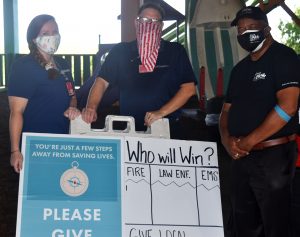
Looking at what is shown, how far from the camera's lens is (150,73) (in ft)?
11.2

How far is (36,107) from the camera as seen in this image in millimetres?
3268

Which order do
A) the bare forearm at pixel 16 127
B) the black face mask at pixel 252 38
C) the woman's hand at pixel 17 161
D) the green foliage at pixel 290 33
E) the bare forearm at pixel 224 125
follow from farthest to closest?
1. the green foliage at pixel 290 33
2. the bare forearm at pixel 224 125
3. the black face mask at pixel 252 38
4. the bare forearm at pixel 16 127
5. the woman's hand at pixel 17 161

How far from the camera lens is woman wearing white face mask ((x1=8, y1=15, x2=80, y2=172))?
3.19 m

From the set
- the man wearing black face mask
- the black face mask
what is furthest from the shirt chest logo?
the black face mask

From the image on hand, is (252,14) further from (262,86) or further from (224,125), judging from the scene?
(224,125)

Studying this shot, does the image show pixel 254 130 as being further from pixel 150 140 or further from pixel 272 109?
pixel 150 140

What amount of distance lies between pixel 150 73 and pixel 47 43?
67 centimetres

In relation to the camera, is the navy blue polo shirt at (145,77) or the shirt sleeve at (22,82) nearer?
the shirt sleeve at (22,82)

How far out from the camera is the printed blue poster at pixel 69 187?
279 cm

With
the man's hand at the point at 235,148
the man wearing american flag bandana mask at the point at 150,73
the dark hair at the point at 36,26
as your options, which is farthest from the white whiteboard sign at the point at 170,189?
the dark hair at the point at 36,26

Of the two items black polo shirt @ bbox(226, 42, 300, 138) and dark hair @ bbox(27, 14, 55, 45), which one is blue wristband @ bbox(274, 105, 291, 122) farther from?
dark hair @ bbox(27, 14, 55, 45)

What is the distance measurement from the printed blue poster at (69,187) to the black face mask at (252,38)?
1064mm

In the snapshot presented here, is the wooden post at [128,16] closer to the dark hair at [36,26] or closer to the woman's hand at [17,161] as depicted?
the dark hair at [36,26]

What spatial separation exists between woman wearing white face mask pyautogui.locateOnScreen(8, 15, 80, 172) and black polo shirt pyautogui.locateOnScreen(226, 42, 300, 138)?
3.39 feet
